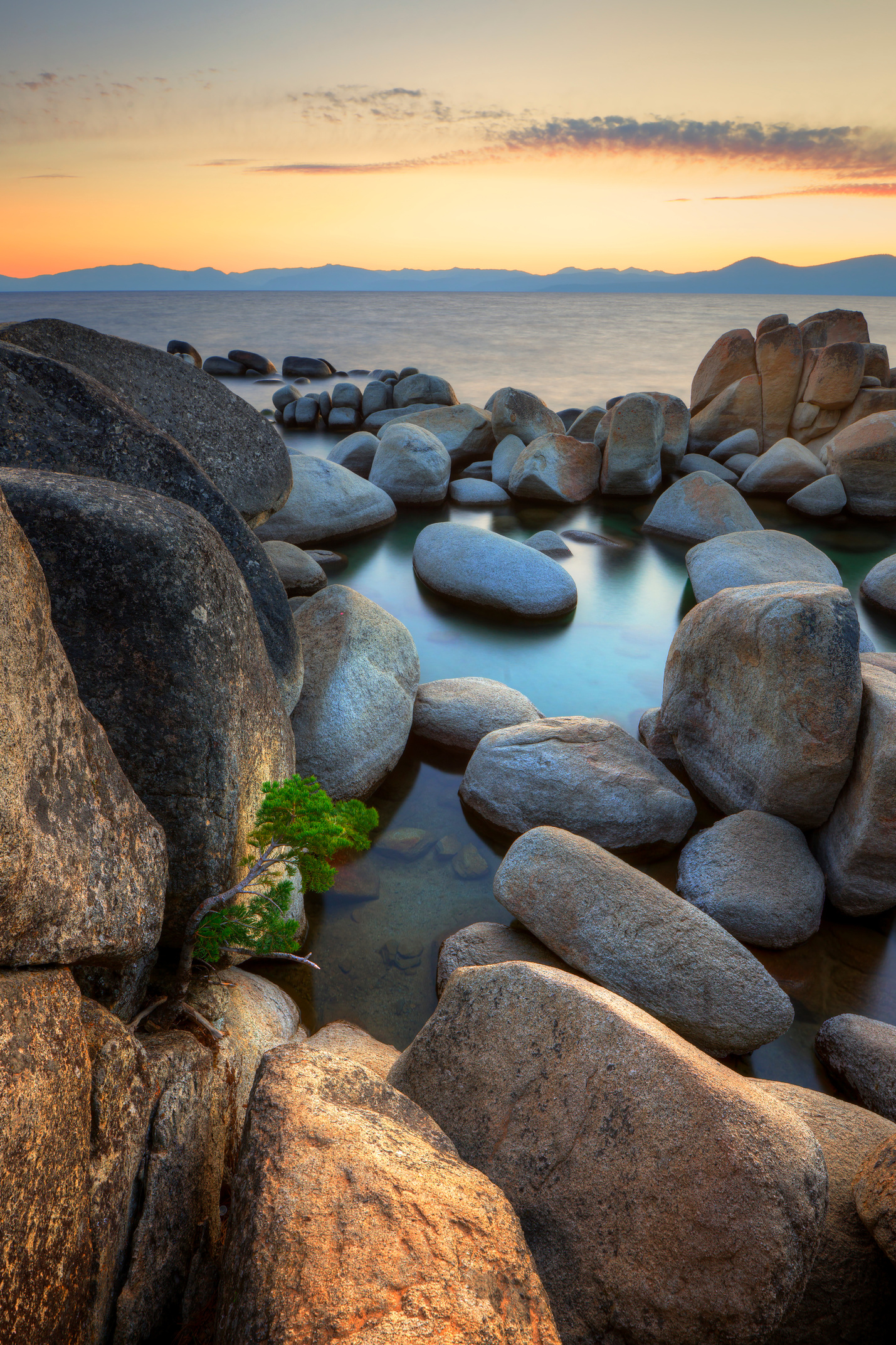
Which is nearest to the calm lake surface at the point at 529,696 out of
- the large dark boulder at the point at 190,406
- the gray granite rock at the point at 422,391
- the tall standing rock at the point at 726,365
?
the gray granite rock at the point at 422,391

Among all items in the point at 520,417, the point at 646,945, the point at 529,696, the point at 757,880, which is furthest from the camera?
the point at 520,417

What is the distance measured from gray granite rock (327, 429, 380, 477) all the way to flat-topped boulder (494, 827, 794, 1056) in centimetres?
994

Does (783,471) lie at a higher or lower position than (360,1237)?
higher

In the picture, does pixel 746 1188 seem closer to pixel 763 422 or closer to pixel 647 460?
pixel 647 460

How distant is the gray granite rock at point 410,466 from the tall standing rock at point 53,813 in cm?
963

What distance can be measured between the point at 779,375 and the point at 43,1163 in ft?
49.7

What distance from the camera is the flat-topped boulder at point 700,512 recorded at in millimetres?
9812

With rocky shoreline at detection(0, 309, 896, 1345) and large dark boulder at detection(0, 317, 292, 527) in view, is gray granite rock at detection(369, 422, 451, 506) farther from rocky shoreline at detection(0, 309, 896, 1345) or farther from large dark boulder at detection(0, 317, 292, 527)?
rocky shoreline at detection(0, 309, 896, 1345)

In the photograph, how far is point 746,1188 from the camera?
2021mm

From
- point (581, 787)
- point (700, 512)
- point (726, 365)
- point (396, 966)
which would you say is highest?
point (726, 365)

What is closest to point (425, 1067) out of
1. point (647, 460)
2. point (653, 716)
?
point (653, 716)

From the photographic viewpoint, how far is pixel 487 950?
3.65m

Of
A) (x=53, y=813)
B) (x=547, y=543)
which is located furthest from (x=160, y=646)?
(x=547, y=543)

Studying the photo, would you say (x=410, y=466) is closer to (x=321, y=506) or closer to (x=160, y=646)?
(x=321, y=506)
